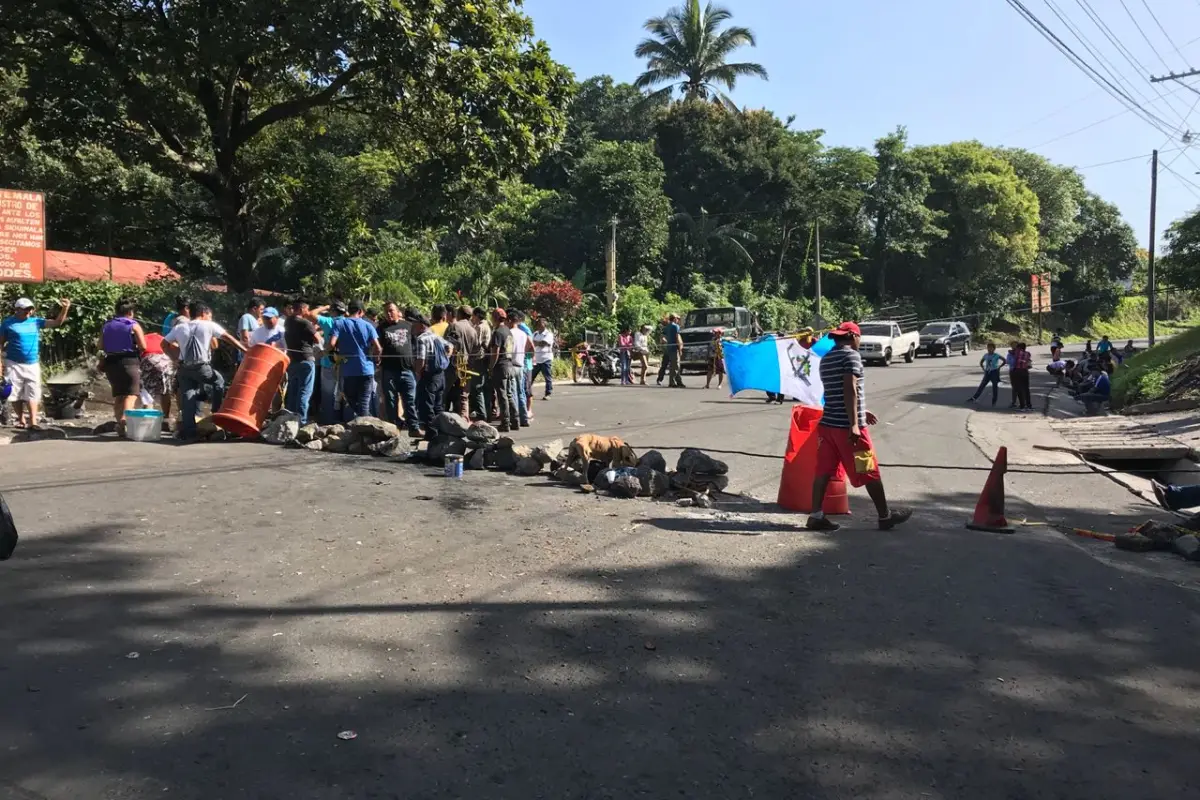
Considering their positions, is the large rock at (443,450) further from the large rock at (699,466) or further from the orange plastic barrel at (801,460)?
the orange plastic barrel at (801,460)

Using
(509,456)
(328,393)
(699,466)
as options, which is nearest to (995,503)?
(699,466)

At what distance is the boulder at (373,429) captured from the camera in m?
10.2

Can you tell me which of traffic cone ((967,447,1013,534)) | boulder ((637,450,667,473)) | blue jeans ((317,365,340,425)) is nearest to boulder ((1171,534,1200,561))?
traffic cone ((967,447,1013,534))

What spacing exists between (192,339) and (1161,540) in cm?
980

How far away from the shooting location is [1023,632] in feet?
16.5

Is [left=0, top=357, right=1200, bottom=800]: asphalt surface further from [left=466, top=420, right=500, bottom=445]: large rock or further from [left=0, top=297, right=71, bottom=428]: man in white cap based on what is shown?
[left=0, top=297, right=71, bottom=428]: man in white cap

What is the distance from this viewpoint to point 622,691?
13.6ft

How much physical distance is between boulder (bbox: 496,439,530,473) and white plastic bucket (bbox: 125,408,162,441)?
4.13 meters

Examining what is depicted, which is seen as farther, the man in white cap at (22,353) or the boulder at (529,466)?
the man in white cap at (22,353)

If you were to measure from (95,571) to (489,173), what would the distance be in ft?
39.8

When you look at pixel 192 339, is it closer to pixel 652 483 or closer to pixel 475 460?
pixel 475 460

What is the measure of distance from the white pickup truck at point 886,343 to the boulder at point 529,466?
82.0 ft

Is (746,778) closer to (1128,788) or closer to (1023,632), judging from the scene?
(1128,788)

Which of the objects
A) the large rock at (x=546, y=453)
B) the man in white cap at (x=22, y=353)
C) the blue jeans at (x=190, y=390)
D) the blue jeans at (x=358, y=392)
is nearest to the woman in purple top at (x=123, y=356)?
the blue jeans at (x=190, y=390)
